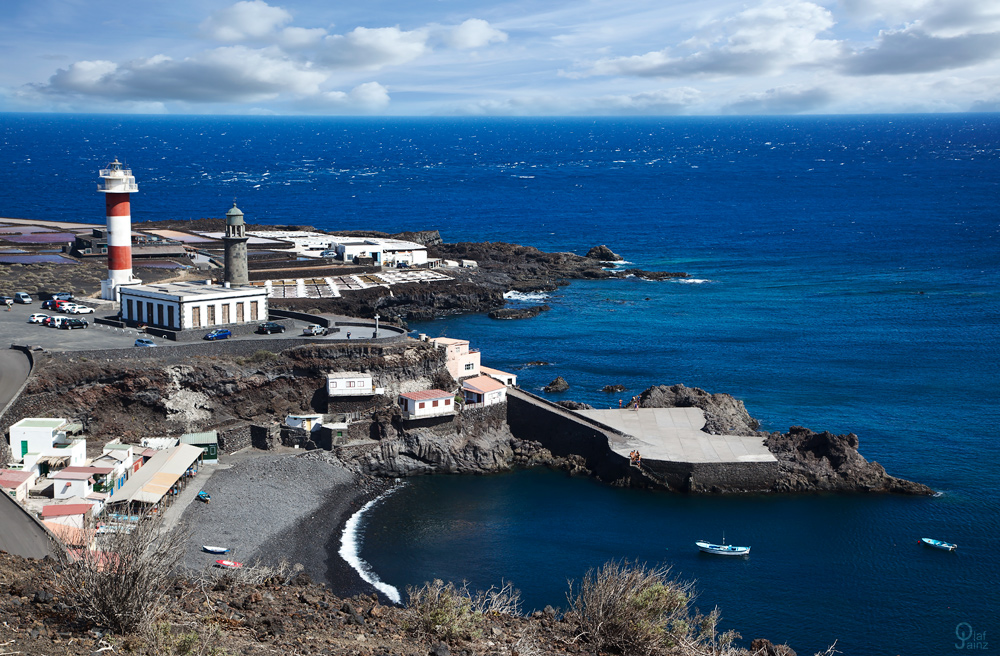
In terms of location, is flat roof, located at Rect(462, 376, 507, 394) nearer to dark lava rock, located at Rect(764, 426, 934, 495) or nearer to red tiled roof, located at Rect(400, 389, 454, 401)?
red tiled roof, located at Rect(400, 389, 454, 401)

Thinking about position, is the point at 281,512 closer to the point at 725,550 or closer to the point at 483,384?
the point at 483,384

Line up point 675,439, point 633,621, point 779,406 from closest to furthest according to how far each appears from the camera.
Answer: point 633,621
point 675,439
point 779,406

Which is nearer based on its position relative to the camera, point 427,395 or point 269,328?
point 427,395

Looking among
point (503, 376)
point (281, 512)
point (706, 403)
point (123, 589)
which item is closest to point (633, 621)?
point (123, 589)

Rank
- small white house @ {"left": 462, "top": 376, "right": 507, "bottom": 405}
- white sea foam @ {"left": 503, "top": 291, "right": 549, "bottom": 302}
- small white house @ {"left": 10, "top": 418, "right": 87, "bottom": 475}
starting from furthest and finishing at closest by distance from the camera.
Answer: white sea foam @ {"left": 503, "top": 291, "right": 549, "bottom": 302}, small white house @ {"left": 462, "top": 376, "right": 507, "bottom": 405}, small white house @ {"left": 10, "top": 418, "right": 87, "bottom": 475}

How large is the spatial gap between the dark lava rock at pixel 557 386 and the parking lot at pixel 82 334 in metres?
11.5

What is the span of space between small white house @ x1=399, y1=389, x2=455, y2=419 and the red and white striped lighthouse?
20568 millimetres

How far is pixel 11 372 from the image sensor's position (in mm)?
42938

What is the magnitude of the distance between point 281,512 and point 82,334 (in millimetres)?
17183

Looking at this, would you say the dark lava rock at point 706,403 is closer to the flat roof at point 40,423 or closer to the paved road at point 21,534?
the flat roof at point 40,423

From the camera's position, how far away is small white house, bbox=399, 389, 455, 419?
47.7 metres

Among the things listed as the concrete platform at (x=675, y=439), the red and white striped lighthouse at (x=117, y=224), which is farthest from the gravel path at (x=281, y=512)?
the red and white striped lighthouse at (x=117, y=224)

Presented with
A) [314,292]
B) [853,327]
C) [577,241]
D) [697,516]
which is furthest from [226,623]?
[577,241]

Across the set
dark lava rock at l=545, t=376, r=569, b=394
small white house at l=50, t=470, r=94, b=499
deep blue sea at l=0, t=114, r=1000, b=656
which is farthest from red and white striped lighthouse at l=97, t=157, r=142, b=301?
dark lava rock at l=545, t=376, r=569, b=394
